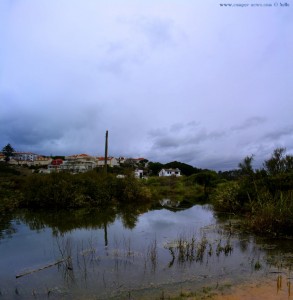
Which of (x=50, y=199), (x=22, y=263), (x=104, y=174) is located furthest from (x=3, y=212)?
(x=22, y=263)

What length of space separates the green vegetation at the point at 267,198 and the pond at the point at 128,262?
81cm

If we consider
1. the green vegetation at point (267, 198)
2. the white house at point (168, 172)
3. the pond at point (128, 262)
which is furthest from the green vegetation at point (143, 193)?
the white house at point (168, 172)

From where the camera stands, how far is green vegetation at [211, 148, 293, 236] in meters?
12.1

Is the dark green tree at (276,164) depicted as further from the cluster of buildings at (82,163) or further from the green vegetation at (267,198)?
the cluster of buildings at (82,163)

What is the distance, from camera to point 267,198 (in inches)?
571

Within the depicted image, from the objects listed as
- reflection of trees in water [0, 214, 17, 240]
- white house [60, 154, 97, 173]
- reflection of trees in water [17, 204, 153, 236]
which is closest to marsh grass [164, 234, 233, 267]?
reflection of trees in water [17, 204, 153, 236]

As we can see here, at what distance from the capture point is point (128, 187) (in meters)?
27.3

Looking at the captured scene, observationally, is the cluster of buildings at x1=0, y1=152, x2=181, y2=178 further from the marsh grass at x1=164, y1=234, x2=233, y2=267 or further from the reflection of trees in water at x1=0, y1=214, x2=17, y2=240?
the marsh grass at x1=164, y1=234, x2=233, y2=267

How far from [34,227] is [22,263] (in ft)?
20.9

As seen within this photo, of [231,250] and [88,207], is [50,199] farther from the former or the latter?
[231,250]

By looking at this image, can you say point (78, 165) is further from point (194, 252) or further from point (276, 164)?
point (194, 252)

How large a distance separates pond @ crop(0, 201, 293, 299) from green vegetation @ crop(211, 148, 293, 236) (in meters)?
0.81

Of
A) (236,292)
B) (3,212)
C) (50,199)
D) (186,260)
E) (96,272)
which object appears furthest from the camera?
(50,199)

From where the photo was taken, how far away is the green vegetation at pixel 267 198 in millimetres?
12102
